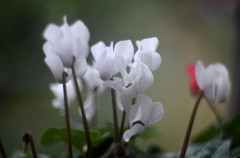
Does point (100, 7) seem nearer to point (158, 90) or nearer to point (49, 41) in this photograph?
point (158, 90)

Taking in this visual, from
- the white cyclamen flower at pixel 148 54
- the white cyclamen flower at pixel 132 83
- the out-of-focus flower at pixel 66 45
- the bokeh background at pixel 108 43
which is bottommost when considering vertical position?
the bokeh background at pixel 108 43

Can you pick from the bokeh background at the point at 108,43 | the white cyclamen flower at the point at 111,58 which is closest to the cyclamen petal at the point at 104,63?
the white cyclamen flower at the point at 111,58

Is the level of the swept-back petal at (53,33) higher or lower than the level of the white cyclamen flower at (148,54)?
higher

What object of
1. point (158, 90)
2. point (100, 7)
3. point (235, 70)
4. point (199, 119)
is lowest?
point (199, 119)

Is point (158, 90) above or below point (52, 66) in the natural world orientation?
below

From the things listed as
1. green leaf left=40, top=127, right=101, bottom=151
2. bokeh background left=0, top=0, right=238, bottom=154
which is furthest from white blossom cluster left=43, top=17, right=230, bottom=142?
bokeh background left=0, top=0, right=238, bottom=154

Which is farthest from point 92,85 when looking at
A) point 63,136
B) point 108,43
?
point 108,43

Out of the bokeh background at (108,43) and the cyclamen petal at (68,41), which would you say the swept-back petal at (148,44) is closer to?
the cyclamen petal at (68,41)

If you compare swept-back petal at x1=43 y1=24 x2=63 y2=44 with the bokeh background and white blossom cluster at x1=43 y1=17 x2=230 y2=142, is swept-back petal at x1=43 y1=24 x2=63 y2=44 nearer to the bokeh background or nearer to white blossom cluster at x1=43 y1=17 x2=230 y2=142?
white blossom cluster at x1=43 y1=17 x2=230 y2=142

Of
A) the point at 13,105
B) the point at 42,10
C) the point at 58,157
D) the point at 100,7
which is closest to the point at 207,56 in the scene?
the point at 100,7
